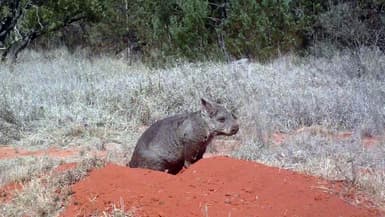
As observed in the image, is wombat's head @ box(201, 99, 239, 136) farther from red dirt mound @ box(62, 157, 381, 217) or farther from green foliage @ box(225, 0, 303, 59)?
green foliage @ box(225, 0, 303, 59)

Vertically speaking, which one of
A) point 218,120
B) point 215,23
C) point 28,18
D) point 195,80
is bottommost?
point 215,23

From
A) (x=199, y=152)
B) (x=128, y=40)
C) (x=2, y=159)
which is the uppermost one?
(x=199, y=152)

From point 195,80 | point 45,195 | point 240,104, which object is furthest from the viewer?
point 195,80

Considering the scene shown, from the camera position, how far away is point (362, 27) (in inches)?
646

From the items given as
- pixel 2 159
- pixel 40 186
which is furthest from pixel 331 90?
pixel 40 186

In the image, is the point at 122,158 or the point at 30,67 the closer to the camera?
the point at 122,158

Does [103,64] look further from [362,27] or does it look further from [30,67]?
[362,27]

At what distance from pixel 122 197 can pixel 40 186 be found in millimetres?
1130

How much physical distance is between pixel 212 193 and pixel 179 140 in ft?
4.69

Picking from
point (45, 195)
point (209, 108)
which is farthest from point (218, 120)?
point (45, 195)

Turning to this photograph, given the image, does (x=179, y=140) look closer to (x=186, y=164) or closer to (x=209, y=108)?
(x=186, y=164)

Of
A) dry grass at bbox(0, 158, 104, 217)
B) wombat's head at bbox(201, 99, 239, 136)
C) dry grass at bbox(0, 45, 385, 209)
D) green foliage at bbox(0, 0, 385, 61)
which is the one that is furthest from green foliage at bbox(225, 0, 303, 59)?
dry grass at bbox(0, 158, 104, 217)

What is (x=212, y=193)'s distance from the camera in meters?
5.21

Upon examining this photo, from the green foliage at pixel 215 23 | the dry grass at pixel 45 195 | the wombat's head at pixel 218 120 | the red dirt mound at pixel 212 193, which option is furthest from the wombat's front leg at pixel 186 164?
the green foliage at pixel 215 23
